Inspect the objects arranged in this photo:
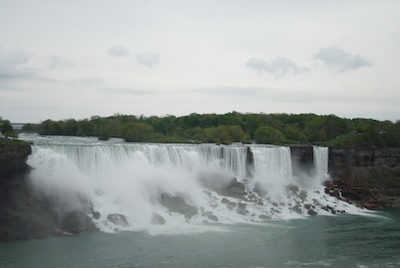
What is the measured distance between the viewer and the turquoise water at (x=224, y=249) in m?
19.4

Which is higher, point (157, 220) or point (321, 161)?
point (321, 161)

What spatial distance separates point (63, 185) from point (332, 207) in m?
17.5

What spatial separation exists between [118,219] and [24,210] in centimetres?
470

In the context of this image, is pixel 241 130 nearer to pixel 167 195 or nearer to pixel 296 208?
pixel 296 208

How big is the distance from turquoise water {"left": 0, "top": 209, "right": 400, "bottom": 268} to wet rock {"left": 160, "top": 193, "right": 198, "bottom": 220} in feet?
8.56

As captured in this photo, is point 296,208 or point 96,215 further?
point 296,208

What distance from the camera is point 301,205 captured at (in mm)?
31625

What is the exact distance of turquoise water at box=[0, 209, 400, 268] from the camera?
19.4 metres

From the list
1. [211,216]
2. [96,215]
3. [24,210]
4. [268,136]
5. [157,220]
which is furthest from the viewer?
[268,136]

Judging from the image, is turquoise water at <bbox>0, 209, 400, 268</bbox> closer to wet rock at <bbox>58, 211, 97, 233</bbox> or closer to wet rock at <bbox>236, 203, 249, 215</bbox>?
wet rock at <bbox>58, 211, 97, 233</bbox>

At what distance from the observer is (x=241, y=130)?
176ft

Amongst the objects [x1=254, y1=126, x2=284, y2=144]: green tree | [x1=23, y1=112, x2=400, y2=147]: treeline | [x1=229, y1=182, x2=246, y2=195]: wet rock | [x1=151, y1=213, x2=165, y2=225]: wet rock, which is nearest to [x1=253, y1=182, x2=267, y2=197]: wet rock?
[x1=229, y1=182, x2=246, y2=195]: wet rock

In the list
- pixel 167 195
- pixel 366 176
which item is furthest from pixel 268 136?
pixel 167 195

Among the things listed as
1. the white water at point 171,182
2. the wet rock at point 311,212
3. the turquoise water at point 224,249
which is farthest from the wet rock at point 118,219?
the wet rock at point 311,212
